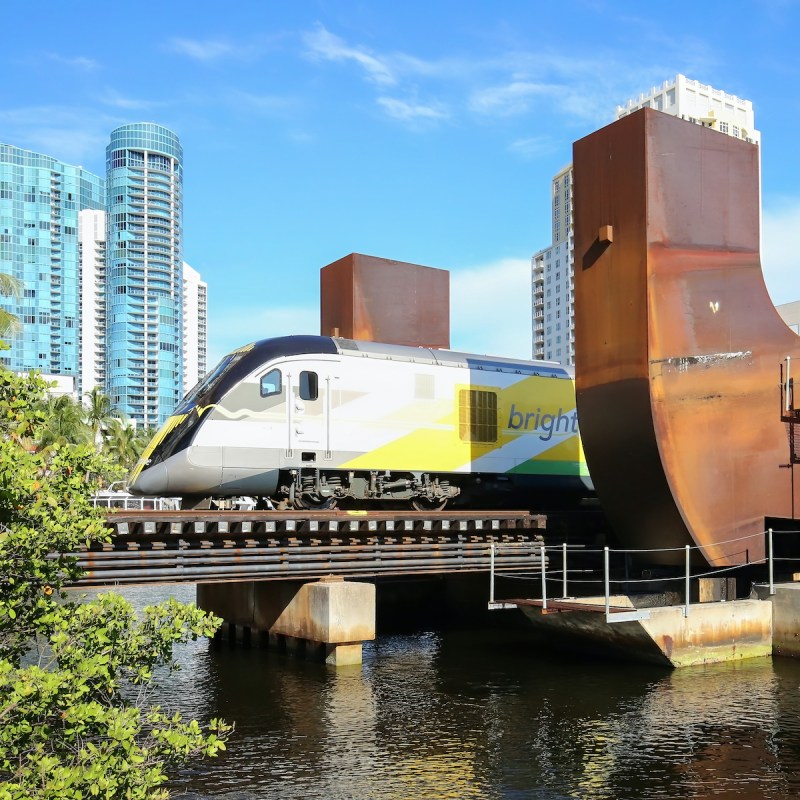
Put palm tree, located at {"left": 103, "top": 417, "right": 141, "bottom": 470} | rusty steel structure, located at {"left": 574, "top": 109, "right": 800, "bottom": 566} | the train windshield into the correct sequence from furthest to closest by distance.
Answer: palm tree, located at {"left": 103, "top": 417, "right": 141, "bottom": 470} → the train windshield → rusty steel structure, located at {"left": 574, "top": 109, "right": 800, "bottom": 566}

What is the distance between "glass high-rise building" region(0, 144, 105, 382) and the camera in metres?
157

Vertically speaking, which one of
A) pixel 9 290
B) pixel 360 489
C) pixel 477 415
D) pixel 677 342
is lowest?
pixel 360 489

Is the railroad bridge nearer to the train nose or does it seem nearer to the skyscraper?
Answer: the train nose

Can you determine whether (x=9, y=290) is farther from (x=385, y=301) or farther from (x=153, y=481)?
(x=385, y=301)

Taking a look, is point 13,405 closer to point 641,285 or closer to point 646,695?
point 646,695

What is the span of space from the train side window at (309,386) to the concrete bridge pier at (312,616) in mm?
3804

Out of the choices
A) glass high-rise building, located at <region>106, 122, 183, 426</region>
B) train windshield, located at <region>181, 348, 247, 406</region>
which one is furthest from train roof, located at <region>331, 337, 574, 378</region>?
glass high-rise building, located at <region>106, 122, 183, 426</region>

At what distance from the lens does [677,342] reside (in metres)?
18.0

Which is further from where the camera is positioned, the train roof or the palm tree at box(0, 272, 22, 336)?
the palm tree at box(0, 272, 22, 336)

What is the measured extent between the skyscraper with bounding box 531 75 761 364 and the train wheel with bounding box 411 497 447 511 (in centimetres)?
10204

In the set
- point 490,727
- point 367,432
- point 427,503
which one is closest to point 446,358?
point 367,432

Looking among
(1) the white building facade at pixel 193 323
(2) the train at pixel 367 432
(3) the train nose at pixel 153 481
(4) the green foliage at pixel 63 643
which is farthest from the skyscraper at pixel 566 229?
(4) the green foliage at pixel 63 643

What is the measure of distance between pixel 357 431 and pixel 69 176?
163 meters

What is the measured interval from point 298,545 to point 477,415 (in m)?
6.26
